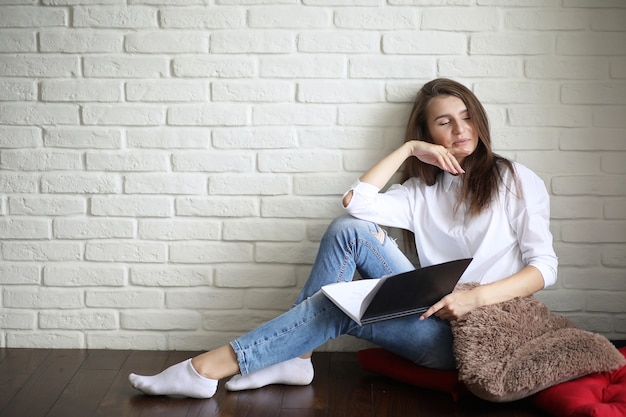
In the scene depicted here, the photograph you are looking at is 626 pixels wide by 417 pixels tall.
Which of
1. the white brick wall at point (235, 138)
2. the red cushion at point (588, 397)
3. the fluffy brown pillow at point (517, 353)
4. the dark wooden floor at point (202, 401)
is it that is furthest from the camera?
the white brick wall at point (235, 138)

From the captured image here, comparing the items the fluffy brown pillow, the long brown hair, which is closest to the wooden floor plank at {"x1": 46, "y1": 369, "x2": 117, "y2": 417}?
the fluffy brown pillow

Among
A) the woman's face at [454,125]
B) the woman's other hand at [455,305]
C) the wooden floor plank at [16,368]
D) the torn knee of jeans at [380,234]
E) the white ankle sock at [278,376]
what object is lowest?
the wooden floor plank at [16,368]

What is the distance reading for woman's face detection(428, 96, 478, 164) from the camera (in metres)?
2.50

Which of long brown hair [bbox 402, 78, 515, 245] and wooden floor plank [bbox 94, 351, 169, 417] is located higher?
long brown hair [bbox 402, 78, 515, 245]

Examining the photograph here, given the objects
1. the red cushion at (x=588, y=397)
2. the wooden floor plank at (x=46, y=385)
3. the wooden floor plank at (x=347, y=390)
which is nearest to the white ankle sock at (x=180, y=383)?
the wooden floor plank at (x=46, y=385)

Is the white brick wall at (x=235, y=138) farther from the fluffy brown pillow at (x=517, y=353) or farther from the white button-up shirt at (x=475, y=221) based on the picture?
the fluffy brown pillow at (x=517, y=353)

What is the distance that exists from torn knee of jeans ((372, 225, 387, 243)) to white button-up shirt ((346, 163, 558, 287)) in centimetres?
3

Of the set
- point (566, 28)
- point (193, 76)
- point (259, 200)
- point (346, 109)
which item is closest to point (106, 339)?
point (259, 200)

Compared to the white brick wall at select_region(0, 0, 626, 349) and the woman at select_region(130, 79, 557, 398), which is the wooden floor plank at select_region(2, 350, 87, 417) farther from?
the woman at select_region(130, 79, 557, 398)

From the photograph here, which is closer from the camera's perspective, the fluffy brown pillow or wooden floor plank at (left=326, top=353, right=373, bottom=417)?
the fluffy brown pillow

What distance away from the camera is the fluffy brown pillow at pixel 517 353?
2129 mm

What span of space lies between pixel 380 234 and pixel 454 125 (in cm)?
43

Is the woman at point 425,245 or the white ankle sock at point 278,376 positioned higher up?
the woman at point 425,245

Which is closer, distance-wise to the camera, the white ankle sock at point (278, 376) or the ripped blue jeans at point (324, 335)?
the ripped blue jeans at point (324, 335)
